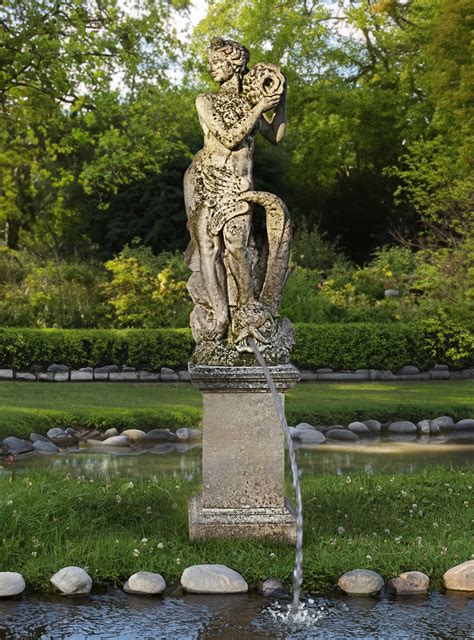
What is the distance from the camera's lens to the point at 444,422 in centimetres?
1355

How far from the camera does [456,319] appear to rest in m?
19.3

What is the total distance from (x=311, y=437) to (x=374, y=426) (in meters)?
1.23

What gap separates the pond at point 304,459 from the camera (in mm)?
10234

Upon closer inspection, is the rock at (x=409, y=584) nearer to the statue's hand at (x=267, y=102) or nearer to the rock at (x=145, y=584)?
the rock at (x=145, y=584)

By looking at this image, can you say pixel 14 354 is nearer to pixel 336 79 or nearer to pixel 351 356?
pixel 351 356

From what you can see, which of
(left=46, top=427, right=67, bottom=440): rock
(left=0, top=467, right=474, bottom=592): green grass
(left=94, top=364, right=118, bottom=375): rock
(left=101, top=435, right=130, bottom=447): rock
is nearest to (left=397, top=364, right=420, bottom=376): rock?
(left=94, top=364, right=118, bottom=375): rock

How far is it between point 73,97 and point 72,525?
1427cm

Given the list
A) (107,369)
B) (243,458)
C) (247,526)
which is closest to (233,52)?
(243,458)

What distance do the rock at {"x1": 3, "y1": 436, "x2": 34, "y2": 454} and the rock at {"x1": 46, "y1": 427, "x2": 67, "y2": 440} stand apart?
57 centimetres

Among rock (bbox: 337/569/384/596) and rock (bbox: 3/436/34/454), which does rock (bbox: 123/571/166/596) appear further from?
rock (bbox: 3/436/34/454)

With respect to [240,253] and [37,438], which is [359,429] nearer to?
[37,438]

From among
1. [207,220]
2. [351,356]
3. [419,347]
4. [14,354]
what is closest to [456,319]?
[419,347]

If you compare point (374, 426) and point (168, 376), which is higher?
point (168, 376)

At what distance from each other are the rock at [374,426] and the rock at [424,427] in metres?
0.55
